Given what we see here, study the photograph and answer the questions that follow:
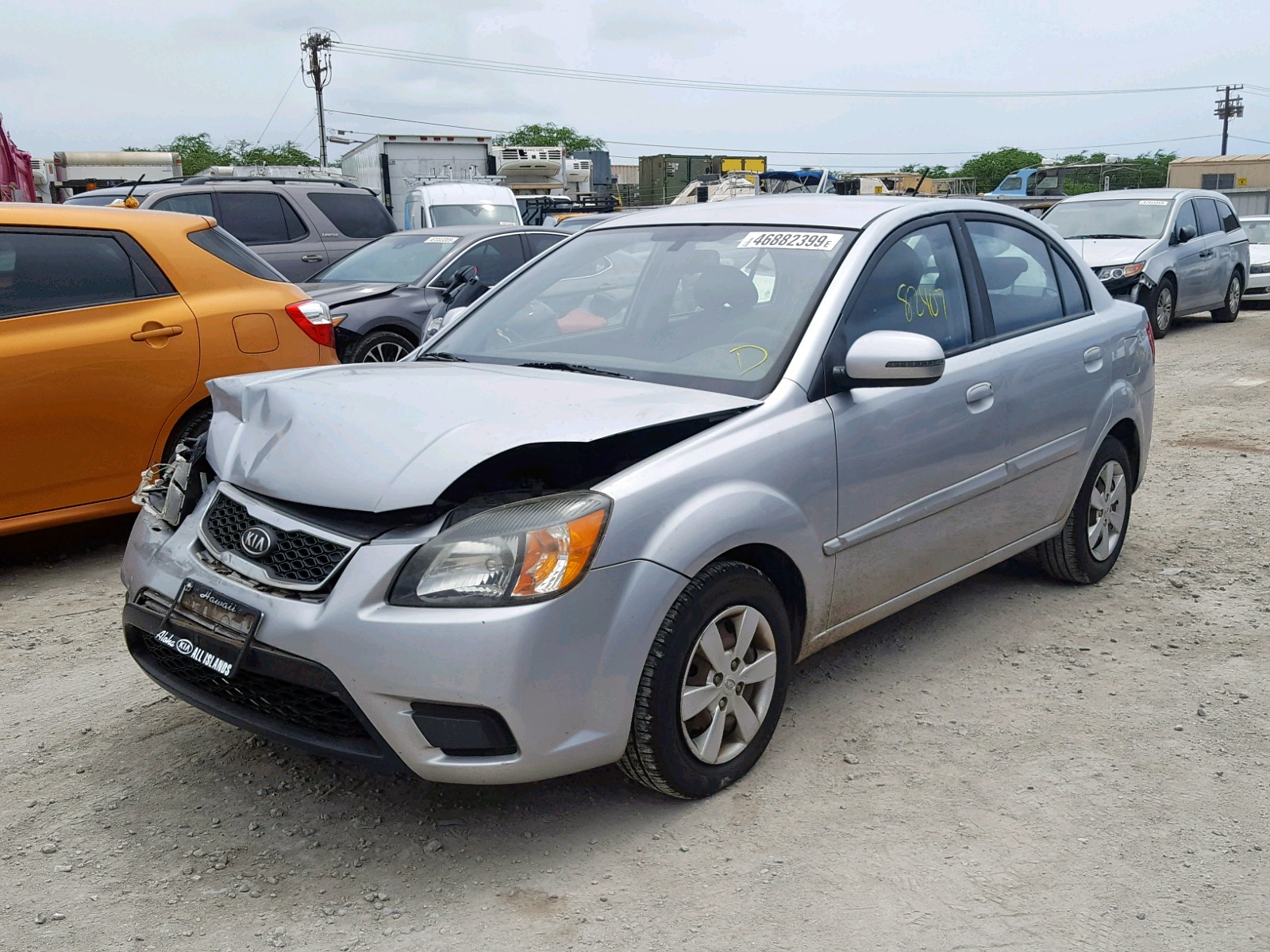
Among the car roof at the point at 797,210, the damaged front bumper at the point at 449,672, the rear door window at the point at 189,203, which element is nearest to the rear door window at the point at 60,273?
the car roof at the point at 797,210

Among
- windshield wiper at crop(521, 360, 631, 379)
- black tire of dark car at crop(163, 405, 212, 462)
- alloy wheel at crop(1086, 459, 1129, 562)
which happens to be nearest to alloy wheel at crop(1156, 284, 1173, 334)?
alloy wheel at crop(1086, 459, 1129, 562)

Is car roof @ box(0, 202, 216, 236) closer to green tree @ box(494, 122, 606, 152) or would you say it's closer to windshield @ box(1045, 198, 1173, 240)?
windshield @ box(1045, 198, 1173, 240)

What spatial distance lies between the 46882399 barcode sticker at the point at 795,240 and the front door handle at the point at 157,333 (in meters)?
2.79

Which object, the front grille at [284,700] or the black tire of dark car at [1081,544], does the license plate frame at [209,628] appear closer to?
the front grille at [284,700]

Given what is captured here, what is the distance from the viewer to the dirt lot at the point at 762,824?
2650mm

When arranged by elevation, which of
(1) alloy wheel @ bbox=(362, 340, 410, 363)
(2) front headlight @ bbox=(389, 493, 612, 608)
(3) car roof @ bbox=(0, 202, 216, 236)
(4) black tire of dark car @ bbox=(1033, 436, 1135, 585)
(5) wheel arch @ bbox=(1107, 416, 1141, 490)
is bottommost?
(4) black tire of dark car @ bbox=(1033, 436, 1135, 585)

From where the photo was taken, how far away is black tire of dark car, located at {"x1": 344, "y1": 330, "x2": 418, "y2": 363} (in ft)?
29.1

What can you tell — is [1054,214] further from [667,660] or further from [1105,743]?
[667,660]

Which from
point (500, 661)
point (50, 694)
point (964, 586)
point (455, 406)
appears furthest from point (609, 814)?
point (964, 586)

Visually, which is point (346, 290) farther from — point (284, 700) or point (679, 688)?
point (679, 688)

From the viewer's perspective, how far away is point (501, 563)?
269cm

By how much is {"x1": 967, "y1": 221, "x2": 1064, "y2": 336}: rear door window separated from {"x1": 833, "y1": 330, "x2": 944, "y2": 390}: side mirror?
1.00 m

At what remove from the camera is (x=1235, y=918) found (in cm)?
267

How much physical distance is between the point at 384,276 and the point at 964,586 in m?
6.41
